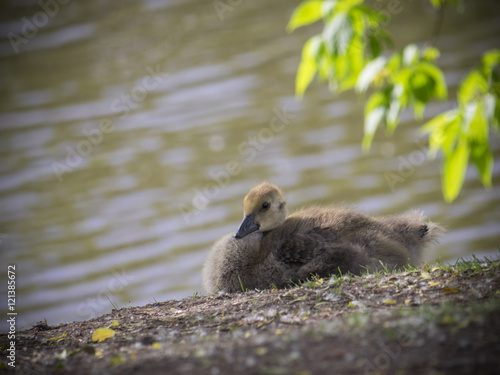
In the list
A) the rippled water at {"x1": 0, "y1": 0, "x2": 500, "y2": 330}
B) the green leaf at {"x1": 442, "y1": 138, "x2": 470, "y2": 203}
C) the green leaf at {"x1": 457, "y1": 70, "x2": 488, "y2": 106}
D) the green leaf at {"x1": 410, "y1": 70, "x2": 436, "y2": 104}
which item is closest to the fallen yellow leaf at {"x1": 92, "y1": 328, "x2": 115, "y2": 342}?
the green leaf at {"x1": 442, "y1": 138, "x2": 470, "y2": 203}

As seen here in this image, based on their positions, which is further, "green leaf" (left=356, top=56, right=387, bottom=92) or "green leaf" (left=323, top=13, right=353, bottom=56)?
"green leaf" (left=356, top=56, right=387, bottom=92)

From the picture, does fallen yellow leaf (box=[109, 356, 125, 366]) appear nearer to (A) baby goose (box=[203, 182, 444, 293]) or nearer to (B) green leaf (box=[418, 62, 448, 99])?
(A) baby goose (box=[203, 182, 444, 293])

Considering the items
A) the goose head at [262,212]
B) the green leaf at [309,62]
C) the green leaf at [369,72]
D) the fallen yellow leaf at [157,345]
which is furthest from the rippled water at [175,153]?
the fallen yellow leaf at [157,345]

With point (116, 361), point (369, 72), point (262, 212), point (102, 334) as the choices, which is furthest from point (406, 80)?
point (102, 334)

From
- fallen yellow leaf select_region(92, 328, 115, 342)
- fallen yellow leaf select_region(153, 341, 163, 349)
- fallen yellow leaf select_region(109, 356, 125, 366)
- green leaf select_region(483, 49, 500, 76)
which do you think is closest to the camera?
fallen yellow leaf select_region(109, 356, 125, 366)

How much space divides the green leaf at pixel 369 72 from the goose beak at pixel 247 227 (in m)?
2.26

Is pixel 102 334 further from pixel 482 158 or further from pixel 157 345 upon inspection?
pixel 482 158

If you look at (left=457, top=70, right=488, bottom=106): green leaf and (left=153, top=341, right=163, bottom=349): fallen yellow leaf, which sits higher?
(left=457, top=70, right=488, bottom=106): green leaf

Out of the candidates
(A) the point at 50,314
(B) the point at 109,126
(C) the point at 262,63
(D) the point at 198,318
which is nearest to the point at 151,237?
(A) the point at 50,314

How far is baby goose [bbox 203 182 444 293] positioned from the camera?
6297mm

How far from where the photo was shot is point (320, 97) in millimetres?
18969

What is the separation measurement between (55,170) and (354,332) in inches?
575

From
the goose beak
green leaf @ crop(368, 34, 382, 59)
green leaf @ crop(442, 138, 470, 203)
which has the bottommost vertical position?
green leaf @ crop(442, 138, 470, 203)

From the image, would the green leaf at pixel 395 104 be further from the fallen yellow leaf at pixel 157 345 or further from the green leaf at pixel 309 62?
the fallen yellow leaf at pixel 157 345
